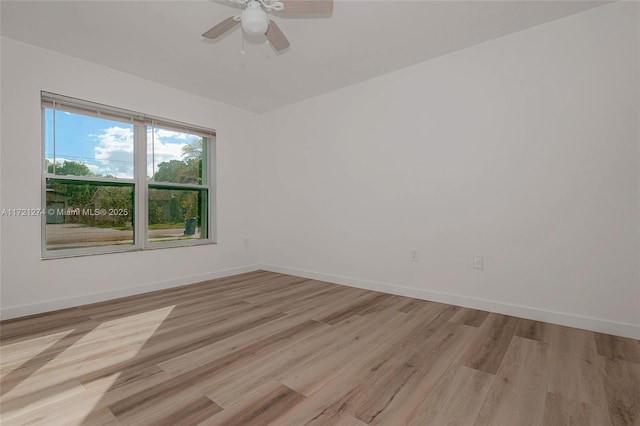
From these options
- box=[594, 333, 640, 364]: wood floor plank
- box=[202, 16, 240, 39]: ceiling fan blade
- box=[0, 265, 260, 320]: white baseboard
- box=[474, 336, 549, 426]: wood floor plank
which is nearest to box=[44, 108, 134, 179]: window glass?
box=[0, 265, 260, 320]: white baseboard

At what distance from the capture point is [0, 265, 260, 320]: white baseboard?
2.76m

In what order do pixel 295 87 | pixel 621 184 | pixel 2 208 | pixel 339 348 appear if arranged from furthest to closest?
1. pixel 295 87
2. pixel 2 208
3. pixel 621 184
4. pixel 339 348

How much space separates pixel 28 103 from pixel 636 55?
17.0ft

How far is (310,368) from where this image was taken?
1883 millimetres

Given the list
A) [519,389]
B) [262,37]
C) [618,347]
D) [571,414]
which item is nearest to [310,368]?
[519,389]

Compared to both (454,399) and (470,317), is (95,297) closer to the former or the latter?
(454,399)

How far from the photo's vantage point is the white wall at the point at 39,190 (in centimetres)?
274

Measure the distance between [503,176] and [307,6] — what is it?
7.30 ft

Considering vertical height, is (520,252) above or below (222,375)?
above

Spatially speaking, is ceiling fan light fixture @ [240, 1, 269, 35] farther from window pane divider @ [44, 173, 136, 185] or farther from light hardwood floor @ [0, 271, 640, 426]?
window pane divider @ [44, 173, 136, 185]

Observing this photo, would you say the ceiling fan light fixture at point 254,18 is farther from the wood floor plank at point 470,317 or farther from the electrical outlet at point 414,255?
the wood floor plank at point 470,317

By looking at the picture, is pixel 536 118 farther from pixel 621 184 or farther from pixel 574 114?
pixel 621 184

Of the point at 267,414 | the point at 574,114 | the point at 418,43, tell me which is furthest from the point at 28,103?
the point at 574,114

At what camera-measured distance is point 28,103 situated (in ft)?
9.29
